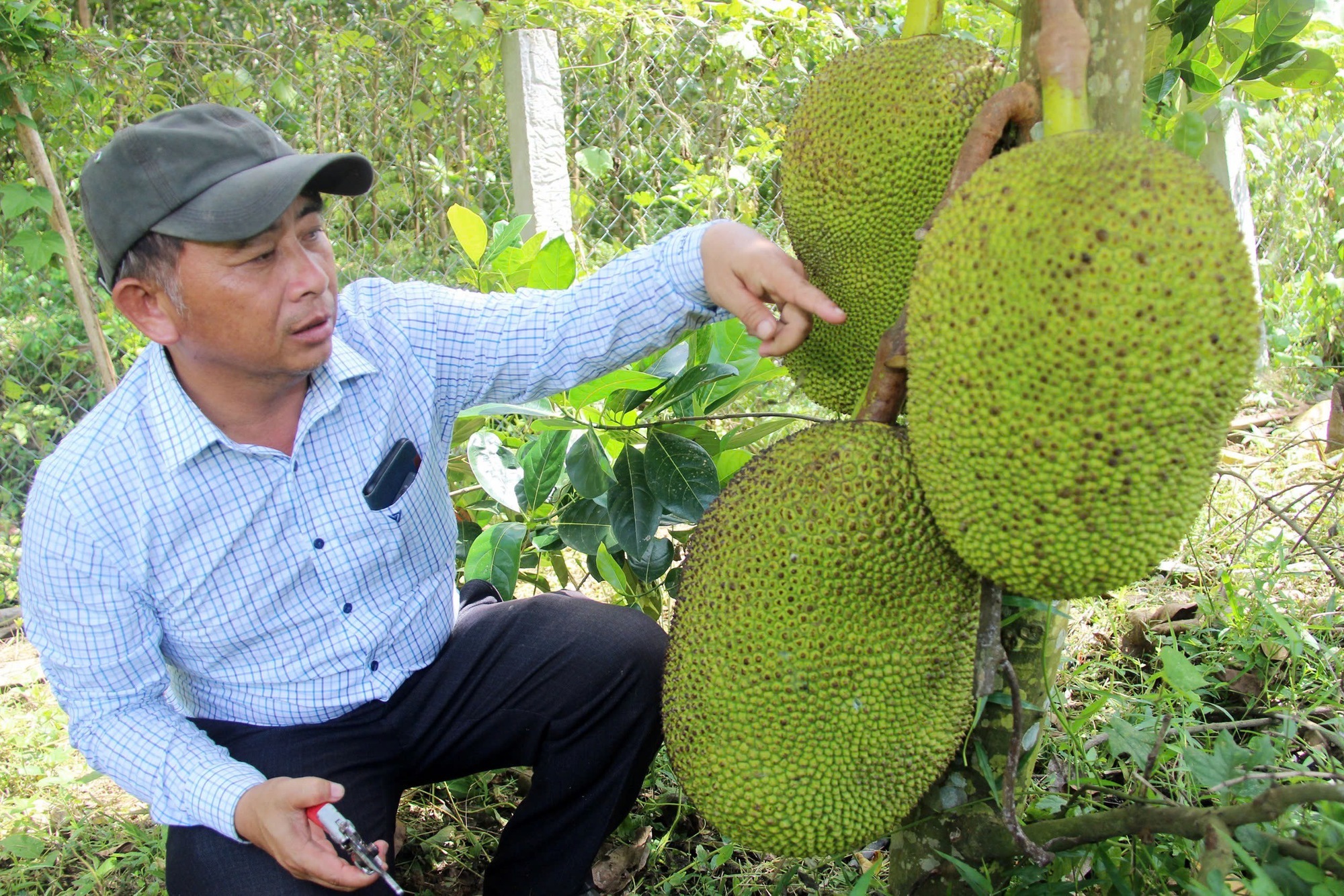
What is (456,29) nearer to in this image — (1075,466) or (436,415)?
(436,415)

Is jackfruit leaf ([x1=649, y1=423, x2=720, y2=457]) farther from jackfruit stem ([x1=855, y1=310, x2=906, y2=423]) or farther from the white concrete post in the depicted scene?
the white concrete post

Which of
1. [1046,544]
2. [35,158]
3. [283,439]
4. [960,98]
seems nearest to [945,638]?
[1046,544]

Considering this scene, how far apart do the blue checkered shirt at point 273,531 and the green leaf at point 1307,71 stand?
814 mm

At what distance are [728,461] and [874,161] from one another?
876mm

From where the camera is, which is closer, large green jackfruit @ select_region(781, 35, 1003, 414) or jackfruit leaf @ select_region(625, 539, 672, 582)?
large green jackfruit @ select_region(781, 35, 1003, 414)

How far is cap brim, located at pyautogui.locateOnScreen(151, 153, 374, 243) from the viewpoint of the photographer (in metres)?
1.27

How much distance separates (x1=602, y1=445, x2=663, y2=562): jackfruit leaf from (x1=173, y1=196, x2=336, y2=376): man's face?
63 cm

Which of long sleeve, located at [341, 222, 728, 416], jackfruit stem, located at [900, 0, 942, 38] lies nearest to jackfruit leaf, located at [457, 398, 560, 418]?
long sleeve, located at [341, 222, 728, 416]

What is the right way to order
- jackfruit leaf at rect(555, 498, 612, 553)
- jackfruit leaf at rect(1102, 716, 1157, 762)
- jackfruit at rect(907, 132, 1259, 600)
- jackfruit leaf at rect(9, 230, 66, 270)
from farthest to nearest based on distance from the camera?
jackfruit leaf at rect(9, 230, 66, 270)
jackfruit leaf at rect(555, 498, 612, 553)
jackfruit leaf at rect(1102, 716, 1157, 762)
jackfruit at rect(907, 132, 1259, 600)

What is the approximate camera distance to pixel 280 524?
144 centimetres

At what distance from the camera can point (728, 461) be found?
1.93 m

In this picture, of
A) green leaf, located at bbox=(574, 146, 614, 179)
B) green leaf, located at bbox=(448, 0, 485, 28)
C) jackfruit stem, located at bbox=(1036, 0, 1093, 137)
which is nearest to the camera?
jackfruit stem, located at bbox=(1036, 0, 1093, 137)

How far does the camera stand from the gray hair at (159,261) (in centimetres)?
131

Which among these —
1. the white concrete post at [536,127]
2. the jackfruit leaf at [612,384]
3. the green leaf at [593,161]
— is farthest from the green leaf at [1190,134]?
the green leaf at [593,161]
